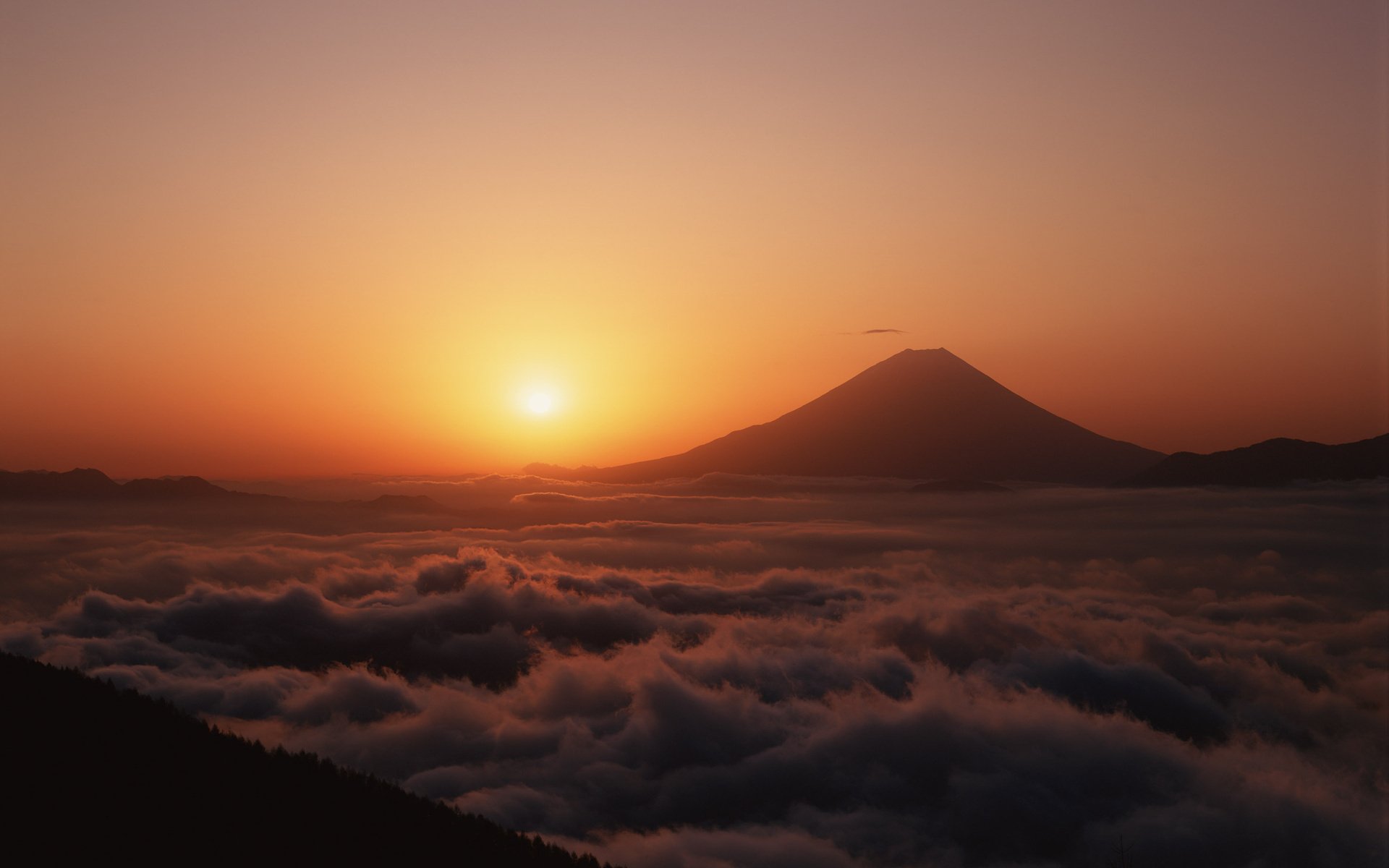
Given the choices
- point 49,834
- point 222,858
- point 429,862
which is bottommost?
point 429,862

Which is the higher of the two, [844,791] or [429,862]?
[429,862]

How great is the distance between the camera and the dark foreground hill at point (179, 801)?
4859 cm

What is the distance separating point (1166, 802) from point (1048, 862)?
4172 cm

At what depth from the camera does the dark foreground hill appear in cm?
4859

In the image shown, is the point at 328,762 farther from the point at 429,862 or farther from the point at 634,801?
the point at 634,801

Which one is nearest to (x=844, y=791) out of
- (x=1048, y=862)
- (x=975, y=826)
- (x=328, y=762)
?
(x=975, y=826)

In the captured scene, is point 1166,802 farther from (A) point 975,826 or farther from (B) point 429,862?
(B) point 429,862

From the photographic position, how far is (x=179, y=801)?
59406mm

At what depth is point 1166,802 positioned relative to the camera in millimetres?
194750

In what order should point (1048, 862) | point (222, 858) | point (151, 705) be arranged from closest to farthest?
point (222, 858), point (151, 705), point (1048, 862)

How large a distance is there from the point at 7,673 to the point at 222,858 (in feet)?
141

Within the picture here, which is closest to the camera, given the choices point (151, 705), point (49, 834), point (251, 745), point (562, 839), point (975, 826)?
point (49, 834)

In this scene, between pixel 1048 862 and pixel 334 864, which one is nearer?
pixel 334 864

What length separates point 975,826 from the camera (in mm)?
188250
